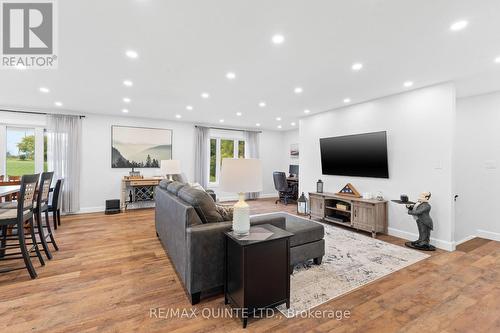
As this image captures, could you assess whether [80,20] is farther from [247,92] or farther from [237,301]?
[237,301]

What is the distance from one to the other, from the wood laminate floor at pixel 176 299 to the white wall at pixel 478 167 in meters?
1.00

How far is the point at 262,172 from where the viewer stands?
108 inches

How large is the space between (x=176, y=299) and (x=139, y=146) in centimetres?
519

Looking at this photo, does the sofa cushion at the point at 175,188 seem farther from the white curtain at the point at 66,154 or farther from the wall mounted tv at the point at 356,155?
the white curtain at the point at 66,154

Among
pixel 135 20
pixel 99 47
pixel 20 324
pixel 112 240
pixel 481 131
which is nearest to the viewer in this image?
pixel 20 324

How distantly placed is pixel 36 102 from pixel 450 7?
6.81 m

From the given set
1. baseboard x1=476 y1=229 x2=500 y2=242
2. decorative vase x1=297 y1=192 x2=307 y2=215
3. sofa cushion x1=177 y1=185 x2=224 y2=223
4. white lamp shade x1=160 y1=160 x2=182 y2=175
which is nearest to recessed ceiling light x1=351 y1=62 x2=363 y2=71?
sofa cushion x1=177 y1=185 x2=224 y2=223

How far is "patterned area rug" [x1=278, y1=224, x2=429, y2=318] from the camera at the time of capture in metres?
2.17

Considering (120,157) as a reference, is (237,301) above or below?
below

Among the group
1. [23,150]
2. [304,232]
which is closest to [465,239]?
[304,232]

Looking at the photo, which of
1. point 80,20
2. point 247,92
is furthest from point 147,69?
point 247,92

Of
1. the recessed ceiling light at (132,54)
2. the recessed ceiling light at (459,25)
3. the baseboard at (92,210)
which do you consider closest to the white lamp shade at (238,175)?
the recessed ceiling light at (132,54)

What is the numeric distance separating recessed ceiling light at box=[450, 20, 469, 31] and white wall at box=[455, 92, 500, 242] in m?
2.78

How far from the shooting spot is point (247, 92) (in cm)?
417
